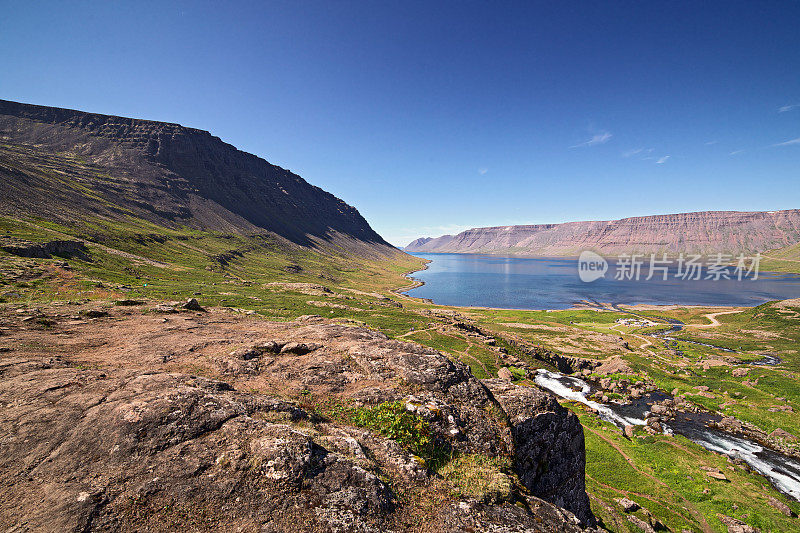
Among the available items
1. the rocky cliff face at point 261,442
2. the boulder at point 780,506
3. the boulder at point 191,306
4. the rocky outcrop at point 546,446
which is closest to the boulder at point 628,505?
the rocky outcrop at point 546,446

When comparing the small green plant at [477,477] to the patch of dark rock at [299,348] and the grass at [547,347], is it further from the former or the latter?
the patch of dark rock at [299,348]

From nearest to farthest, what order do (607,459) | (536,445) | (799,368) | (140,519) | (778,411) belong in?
(140,519) → (536,445) → (607,459) → (778,411) → (799,368)

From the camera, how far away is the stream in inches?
1310

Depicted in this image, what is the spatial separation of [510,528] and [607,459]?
1355 inches

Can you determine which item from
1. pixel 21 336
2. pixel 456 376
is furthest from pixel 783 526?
pixel 21 336

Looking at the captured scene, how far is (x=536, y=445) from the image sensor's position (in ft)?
50.2

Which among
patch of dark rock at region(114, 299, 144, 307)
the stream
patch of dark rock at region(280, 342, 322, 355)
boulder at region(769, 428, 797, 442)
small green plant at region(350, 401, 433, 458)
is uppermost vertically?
patch of dark rock at region(280, 342, 322, 355)

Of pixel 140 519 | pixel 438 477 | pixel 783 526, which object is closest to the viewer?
pixel 140 519

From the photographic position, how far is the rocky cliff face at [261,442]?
765 centimetres

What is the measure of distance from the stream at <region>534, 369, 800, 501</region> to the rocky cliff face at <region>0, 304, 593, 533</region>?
1414 inches

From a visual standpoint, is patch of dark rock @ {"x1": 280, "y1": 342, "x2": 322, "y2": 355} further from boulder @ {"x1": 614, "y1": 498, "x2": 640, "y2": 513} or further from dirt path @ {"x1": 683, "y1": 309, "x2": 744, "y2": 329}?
dirt path @ {"x1": 683, "y1": 309, "x2": 744, "y2": 329}

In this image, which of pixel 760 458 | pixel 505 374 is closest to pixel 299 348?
pixel 505 374

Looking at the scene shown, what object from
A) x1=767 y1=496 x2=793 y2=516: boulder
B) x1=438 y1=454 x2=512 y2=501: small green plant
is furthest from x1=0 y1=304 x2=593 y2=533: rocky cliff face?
x1=767 y1=496 x2=793 y2=516: boulder

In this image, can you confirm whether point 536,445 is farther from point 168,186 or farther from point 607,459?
point 168,186
